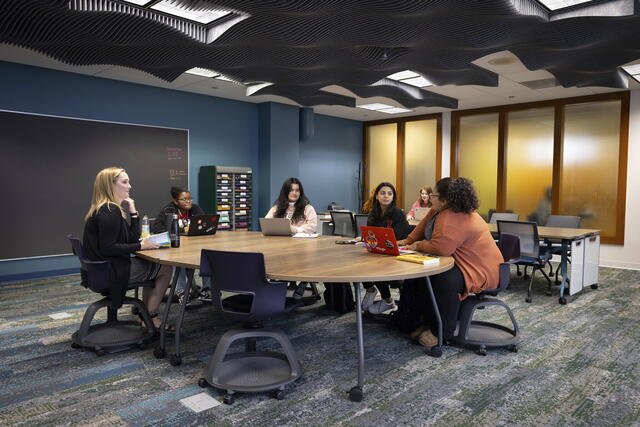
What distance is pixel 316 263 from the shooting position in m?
2.94

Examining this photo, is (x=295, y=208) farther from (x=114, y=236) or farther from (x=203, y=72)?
(x=203, y=72)

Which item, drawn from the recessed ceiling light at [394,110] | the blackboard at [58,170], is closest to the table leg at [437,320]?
the blackboard at [58,170]

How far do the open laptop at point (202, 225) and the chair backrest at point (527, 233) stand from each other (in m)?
3.19

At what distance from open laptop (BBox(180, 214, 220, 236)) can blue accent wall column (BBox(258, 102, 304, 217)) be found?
356 centimetres

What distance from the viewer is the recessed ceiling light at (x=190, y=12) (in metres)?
4.01

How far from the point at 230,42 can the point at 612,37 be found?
3.62 m

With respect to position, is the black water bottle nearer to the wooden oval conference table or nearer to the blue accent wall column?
the wooden oval conference table

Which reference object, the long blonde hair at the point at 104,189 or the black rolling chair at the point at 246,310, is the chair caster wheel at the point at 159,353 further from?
the long blonde hair at the point at 104,189

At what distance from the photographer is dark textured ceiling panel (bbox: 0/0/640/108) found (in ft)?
11.8

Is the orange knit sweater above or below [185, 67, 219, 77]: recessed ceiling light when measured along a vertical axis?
below

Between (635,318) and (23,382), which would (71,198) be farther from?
(635,318)

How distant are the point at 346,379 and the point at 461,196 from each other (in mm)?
1523

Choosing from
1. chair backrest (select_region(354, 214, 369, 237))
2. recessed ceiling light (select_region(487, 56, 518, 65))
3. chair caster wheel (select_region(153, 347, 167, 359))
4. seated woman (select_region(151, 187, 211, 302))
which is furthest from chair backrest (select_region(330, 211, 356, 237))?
chair caster wheel (select_region(153, 347, 167, 359))

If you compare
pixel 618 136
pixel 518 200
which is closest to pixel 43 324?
pixel 518 200
